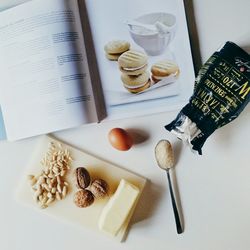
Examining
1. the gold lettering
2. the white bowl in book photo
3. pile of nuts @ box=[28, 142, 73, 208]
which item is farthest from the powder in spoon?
pile of nuts @ box=[28, 142, 73, 208]

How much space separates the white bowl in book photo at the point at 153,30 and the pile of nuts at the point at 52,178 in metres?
0.25

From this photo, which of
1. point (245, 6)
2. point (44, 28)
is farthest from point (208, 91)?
point (44, 28)

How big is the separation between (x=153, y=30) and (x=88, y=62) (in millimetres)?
133

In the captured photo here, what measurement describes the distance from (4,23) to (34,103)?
6.1 inches

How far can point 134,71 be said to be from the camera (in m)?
0.79

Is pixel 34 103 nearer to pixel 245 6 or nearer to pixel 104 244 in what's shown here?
pixel 104 244

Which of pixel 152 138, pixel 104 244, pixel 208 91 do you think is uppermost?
pixel 208 91

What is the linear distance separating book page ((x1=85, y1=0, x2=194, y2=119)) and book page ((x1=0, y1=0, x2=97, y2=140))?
41 millimetres

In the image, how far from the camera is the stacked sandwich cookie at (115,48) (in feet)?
2.60

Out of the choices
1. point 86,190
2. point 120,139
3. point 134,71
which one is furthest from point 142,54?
point 86,190

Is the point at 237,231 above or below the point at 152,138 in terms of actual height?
below

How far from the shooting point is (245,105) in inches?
28.5

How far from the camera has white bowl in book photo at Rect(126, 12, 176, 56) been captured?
790mm

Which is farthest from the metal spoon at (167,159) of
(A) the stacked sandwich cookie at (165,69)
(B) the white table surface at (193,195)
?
(A) the stacked sandwich cookie at (165,69)
